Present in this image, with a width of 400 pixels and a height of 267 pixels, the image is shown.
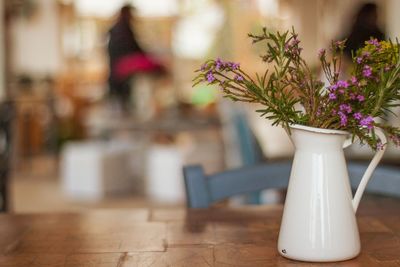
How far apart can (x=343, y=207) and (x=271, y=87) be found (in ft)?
0.70

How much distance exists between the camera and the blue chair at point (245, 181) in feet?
5.37

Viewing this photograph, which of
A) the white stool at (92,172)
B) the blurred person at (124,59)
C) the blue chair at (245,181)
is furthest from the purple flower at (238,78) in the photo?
the blurred person at (124,59)

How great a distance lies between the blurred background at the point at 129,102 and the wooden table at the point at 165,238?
0.34 meters

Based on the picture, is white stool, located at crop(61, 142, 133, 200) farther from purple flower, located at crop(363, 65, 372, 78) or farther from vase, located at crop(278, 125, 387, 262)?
purple flower, located at crop(363, 65, 372, 78)

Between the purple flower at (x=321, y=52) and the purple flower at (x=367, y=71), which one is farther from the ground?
the purple flower at (x=321, y=52)

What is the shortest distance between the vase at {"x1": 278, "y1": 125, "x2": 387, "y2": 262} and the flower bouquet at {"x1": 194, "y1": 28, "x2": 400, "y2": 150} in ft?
0.09

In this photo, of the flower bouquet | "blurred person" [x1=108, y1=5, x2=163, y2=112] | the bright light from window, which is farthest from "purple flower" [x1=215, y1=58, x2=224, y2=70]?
the bright light from window

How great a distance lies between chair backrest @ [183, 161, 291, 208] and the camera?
5.35ft

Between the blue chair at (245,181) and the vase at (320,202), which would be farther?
the blue chair at (245,181)

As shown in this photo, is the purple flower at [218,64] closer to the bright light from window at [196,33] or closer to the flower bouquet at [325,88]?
the flower bouquet at [325,88]

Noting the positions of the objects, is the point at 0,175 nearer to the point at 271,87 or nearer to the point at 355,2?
the point at 271,87

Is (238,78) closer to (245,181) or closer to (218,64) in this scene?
(218,64)

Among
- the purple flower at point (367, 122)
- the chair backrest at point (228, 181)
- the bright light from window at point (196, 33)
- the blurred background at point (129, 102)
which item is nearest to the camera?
the purple flower at point (367, 122)

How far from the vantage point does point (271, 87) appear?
1100 millimetres
